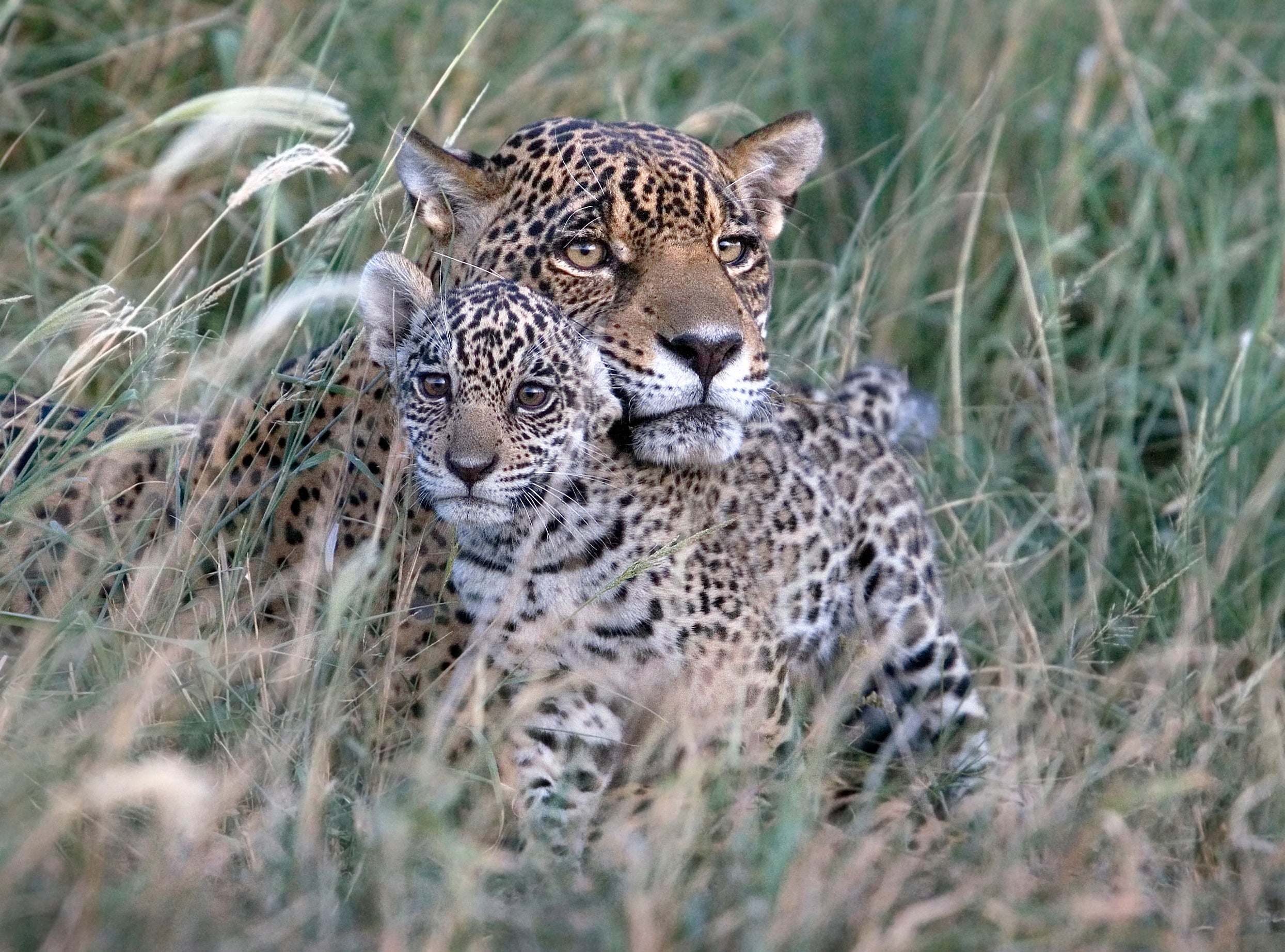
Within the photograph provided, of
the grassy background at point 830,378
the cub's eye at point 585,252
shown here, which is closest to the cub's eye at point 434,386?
the grassy background at point 830,378

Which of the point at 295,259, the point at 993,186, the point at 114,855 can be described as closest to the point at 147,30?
the point at 295,259

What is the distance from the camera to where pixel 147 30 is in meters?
7.29

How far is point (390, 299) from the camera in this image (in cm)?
484

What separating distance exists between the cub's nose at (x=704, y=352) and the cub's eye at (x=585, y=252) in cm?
43

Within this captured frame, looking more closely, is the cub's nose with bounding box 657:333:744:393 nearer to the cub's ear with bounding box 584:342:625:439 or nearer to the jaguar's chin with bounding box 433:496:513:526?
the cub's ear with bounding box 584:342:625:439

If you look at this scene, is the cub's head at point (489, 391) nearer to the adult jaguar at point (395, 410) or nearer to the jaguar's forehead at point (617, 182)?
the adult jaguar at point (395, 410)

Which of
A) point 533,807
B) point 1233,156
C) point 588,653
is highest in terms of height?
point 1233,156

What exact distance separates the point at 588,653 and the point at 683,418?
0.67m

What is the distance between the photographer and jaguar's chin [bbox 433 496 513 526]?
444cm

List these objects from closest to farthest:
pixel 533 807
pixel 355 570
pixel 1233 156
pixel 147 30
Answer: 1. pixel 355 570
2. pixel 533 807
3. pixel 147 30
4. pixel 1233 156

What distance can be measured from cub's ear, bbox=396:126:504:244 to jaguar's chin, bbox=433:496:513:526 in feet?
3.39

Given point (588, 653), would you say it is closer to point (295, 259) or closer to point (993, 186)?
point (295, 259)

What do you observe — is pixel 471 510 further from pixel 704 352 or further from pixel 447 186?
pixel 447 186

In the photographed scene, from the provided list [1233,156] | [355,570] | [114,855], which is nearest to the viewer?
[114,855]
